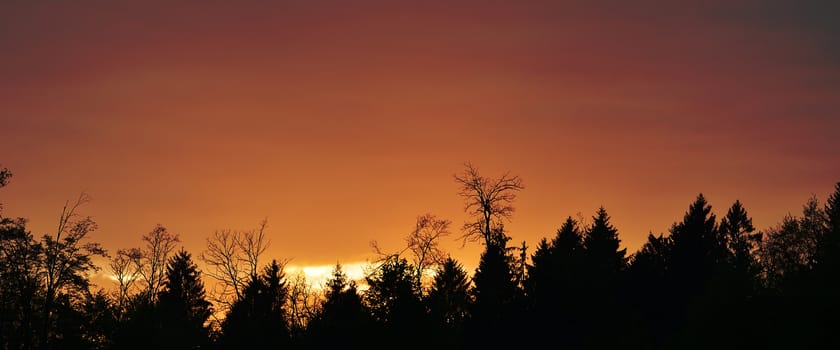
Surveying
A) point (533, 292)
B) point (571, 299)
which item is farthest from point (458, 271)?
point (571, 299)

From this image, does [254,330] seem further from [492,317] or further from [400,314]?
[400,314]

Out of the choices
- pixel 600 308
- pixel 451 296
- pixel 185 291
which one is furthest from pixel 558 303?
pixel 185 291

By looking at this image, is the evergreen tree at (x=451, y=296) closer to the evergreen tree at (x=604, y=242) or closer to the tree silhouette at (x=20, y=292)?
the evergreen tree at (x=604, y=242)

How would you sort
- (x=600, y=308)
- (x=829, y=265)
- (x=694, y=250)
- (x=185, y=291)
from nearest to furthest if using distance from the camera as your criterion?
(x=829, y=265), (x=600, y=308), (x=694, y=250), (x=185, y=291)

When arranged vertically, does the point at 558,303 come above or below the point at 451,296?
below

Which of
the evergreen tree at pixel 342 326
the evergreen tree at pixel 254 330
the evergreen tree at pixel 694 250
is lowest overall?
the evergreen tree at pixel 342 326

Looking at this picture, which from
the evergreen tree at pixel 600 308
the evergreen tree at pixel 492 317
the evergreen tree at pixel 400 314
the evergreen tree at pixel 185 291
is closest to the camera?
the evergreen tree at pixel 400 314

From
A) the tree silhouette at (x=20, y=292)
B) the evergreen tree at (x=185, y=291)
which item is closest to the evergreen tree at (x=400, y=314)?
the tree silhouette at (x=20, y=292)

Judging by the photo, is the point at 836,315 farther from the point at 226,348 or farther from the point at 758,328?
the point at 226,348

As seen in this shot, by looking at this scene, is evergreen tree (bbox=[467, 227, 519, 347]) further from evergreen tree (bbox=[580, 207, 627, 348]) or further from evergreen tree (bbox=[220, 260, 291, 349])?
evergreen tree (bbox=[220, 260, 291, 349])

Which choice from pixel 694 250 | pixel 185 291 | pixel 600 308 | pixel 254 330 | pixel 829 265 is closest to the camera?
pixel 829 265

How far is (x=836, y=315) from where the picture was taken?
32531 mm

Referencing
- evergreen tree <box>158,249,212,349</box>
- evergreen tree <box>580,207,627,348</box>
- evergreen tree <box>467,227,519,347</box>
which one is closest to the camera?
evergreen tree <box>580,207,627,348</box>

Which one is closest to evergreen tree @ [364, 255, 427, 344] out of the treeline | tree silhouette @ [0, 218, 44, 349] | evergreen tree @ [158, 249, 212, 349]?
the treeline
